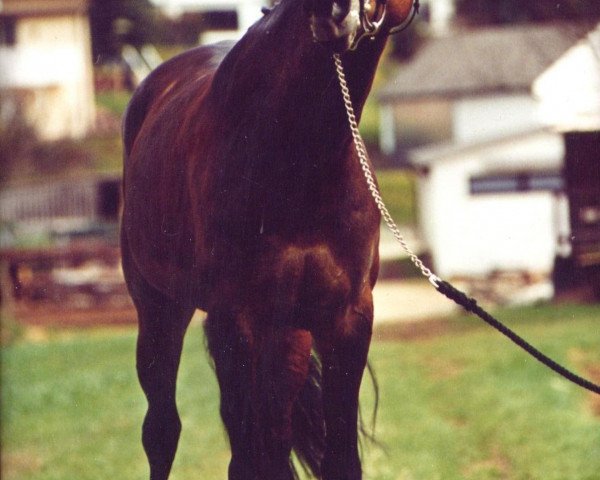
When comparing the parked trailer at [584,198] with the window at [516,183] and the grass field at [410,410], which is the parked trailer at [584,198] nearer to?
the grass field at [410,410]

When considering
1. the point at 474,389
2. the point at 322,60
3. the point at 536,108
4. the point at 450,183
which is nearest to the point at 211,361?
the point at 322,60

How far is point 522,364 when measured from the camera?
11266 mm

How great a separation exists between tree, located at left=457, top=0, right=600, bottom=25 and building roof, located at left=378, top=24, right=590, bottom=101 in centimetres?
91

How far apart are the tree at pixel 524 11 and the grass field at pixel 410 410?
3.32m

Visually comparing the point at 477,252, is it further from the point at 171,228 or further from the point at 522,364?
the point at 171,228

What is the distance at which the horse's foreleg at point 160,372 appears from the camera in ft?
9.89

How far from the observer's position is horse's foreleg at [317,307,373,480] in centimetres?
263

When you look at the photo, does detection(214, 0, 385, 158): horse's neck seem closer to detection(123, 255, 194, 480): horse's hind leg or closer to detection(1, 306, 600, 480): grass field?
detection(123, 255, 194, 480): horse's hind leg

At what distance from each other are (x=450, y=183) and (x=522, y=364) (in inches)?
638

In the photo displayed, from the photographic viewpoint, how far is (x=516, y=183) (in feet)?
84.7

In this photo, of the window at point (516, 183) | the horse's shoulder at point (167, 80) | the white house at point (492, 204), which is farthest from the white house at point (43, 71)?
the window at point (516, 183)

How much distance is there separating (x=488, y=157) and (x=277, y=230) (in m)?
25.3

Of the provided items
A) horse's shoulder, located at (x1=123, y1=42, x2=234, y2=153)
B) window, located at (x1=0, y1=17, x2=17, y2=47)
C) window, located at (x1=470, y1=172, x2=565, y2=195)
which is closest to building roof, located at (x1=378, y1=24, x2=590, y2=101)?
window, located at (x1=470, y1=172, x2=565, y2=195)

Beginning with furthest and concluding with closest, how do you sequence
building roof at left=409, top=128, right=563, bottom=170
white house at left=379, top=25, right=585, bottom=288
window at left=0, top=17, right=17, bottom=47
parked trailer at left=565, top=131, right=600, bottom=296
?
1. building roof at left=409, top=128, right=563, bottom=170
2. white house at left=379, top=25, right=585, bottom=288
3. window at left=0, top=17, right=17, bottom=47
4. parked trailer at left=565, top=131, right=600, bottom=296
